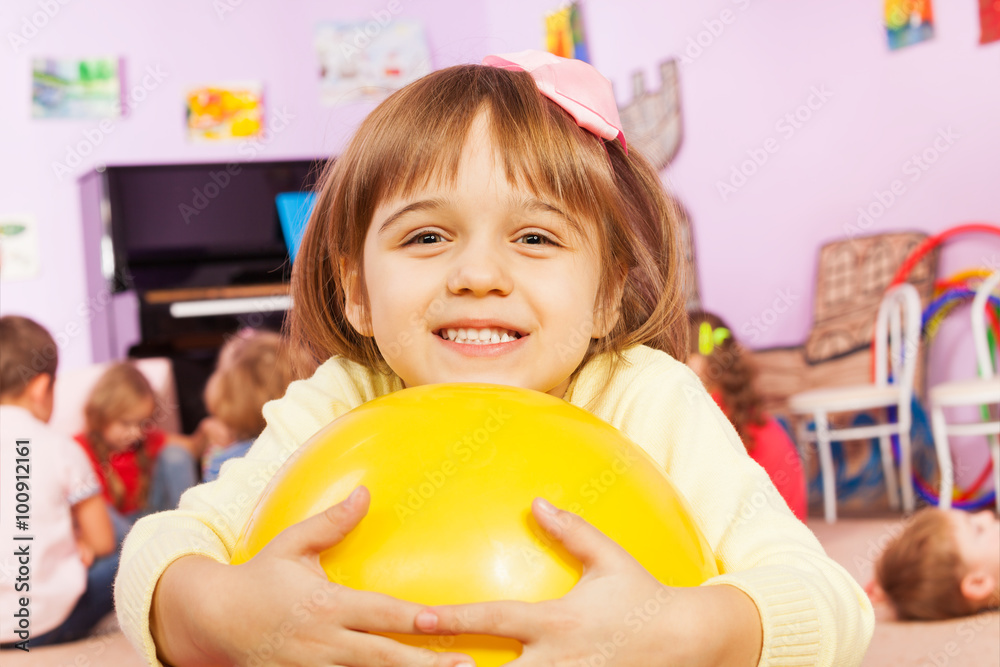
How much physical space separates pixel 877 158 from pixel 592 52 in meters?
1.93

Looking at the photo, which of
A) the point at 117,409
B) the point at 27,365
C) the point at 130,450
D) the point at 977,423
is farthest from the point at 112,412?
the point at 977,423

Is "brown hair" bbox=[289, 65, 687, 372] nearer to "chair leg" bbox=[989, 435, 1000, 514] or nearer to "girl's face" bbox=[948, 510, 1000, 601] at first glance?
"girl's face" bbox=[948, 510, 1000, 601]

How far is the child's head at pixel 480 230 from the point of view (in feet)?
3.57

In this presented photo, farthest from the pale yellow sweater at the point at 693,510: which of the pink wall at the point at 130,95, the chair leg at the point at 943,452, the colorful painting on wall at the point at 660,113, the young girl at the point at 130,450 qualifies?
the pink wall at the point at 130,95

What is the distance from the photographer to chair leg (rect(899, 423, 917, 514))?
11.8 ft

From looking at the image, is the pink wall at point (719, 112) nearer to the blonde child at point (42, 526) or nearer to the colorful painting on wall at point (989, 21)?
the colorful painting on wall at point (989, 21)

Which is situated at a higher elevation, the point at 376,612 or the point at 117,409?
the point at 376,612

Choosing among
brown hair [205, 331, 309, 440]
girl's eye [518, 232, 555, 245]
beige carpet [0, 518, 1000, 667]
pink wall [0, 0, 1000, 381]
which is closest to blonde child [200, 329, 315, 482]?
brown hair [205, 331, 309, 440]

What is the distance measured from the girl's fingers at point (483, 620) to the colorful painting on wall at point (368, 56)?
4973 mm

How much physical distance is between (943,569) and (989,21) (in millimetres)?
2278

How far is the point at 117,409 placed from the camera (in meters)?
2.88

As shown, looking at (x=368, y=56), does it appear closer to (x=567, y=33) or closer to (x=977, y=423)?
(x=567, y=33)

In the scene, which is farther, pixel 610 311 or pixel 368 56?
pixel 368 56

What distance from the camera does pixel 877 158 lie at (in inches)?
154
